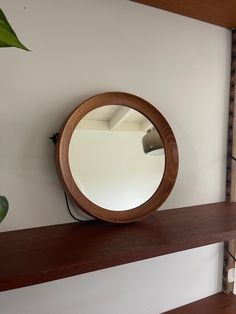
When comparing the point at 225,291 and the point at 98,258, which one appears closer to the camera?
the point at 98,258

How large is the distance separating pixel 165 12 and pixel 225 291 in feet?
4.36

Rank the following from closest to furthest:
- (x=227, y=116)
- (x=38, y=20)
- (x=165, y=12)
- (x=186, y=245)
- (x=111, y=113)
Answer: (x=186, y=245)
(x=38, y=20)
(x=111, y=113)
(x=165, y=12)
(x=227, y=116)

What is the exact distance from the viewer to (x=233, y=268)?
4.46ft

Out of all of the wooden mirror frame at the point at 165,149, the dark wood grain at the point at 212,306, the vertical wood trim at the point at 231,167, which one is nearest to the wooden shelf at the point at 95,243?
the wooden mirror frame at the point at 165,149

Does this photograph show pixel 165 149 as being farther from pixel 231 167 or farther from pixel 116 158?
pixel 231 167

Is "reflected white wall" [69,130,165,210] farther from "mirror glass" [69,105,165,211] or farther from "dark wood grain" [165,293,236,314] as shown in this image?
"dark wood grain" [165,293,236,314]

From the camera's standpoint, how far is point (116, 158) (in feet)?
3.46

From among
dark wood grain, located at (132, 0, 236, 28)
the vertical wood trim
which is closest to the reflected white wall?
the vertical wood trim

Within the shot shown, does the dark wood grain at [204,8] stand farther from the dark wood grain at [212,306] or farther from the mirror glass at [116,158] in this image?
the dark wood grain at [212,306]

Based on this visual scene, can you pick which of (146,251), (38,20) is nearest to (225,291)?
(146,251)

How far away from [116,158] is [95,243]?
35cm

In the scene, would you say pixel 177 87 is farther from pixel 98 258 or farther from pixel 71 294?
pixel 71 294

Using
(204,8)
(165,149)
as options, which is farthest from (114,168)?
(204,8)

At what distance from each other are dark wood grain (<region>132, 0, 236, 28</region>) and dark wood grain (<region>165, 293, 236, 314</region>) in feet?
4.21
